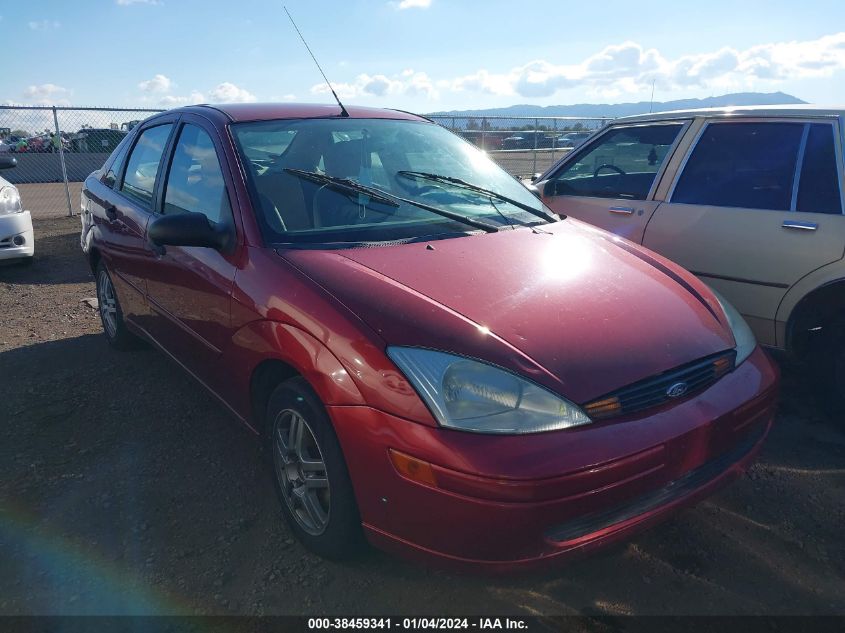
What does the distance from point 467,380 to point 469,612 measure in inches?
34.3

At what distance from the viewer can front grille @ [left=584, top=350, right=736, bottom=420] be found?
2035 millimetres

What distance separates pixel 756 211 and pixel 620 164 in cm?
124

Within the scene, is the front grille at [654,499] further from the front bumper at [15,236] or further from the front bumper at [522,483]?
the front bumper at [15,236]

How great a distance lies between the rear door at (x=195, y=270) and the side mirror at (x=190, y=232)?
0.21 feet

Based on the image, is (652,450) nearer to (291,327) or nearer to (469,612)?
(469,612)

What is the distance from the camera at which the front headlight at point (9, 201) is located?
673 cm

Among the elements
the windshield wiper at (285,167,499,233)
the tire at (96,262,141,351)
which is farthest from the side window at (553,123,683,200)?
the tire at (96,262,141,351)

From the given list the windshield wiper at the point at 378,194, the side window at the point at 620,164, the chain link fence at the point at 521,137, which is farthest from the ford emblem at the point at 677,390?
the chain link fence at the point at 521,137

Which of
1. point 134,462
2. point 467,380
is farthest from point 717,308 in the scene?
point 134,462

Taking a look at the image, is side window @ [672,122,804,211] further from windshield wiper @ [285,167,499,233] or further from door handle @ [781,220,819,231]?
windshield wiper @ [285,167,499,233]

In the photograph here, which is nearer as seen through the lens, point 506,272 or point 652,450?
point 652,450

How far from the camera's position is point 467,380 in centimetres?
202

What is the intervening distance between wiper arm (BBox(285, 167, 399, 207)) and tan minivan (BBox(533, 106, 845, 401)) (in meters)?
2.04

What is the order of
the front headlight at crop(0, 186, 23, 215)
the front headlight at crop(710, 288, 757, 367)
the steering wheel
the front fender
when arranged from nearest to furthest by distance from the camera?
the front fender
the front headlight at crop(710, 288, 757, 367)
the steering wheel
the front headlight at crop(0, 186, 23, 215)
